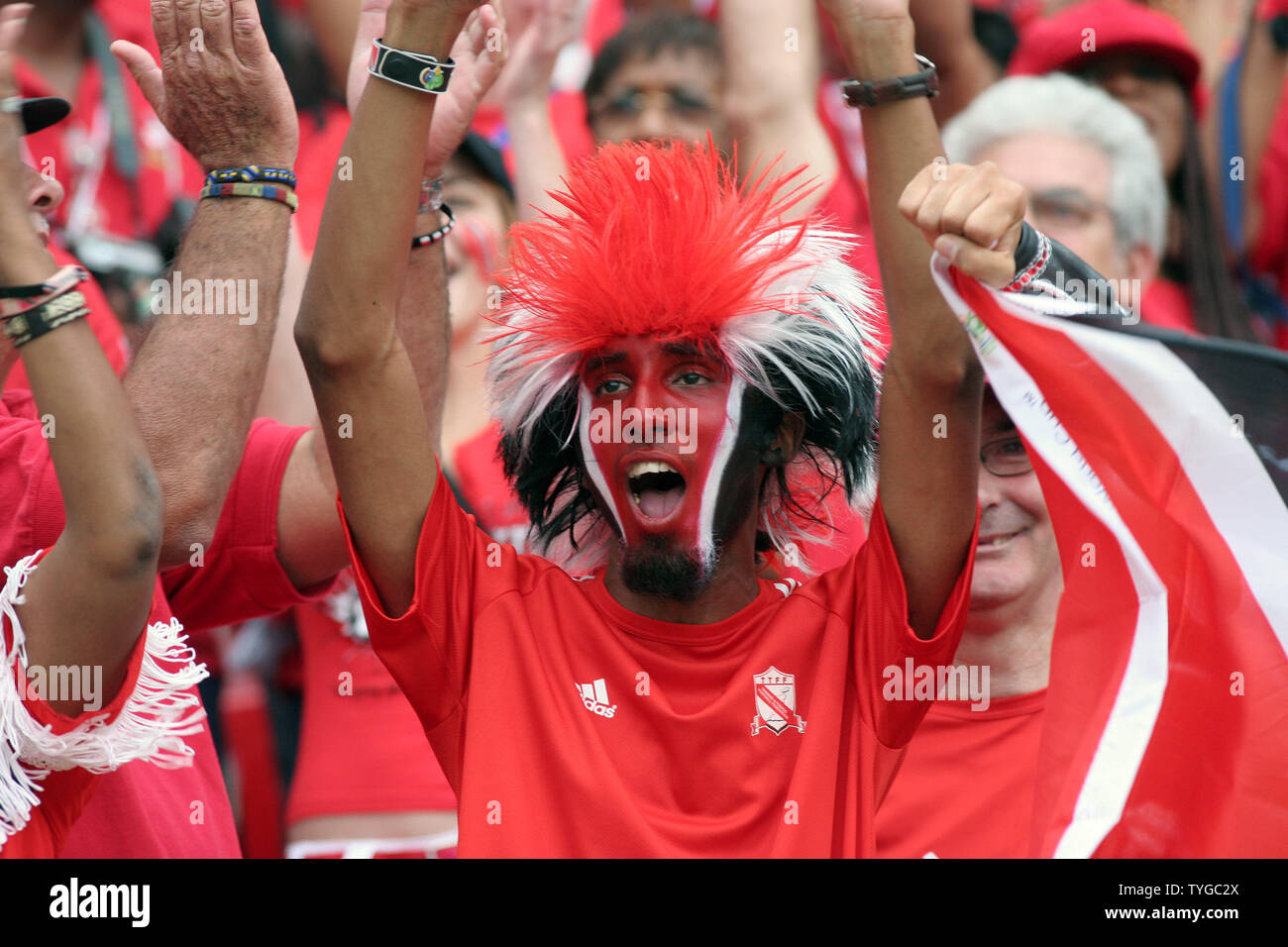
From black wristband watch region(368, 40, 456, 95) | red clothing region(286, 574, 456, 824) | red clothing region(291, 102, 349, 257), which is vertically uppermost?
black wristband watch region(368, 40, 456, 95)

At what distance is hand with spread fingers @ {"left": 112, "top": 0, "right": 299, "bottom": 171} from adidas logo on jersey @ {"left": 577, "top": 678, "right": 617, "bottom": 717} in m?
0.97

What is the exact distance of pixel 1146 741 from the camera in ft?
7.02

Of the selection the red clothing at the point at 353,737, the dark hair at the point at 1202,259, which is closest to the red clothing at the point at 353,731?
the red clothing at the point at 353,737

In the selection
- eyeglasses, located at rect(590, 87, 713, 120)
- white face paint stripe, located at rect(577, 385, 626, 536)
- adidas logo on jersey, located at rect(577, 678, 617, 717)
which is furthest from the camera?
eyeglasses, located at rect(590, 87, 713, 120)

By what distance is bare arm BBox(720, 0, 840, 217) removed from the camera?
4.11 metres

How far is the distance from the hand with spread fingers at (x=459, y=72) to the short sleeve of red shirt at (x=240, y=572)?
0.68 meters

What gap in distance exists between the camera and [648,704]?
2.27 meters

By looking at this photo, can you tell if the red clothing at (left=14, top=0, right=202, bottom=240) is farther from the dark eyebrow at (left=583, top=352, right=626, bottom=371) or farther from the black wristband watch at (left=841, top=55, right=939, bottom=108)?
the black wristband watch at (left=841, top=55, right=939, bottom=108)

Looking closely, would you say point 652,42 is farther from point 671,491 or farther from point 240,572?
point 671,491

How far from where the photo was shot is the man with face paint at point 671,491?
2.21m

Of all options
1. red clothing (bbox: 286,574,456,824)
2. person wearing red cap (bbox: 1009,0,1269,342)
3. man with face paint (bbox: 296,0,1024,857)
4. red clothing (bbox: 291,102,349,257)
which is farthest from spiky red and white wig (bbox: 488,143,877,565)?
person wearing red cap (bbox: 1009,0,1269,342)

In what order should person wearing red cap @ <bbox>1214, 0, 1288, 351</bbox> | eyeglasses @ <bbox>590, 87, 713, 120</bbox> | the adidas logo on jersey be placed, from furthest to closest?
person wearing red cap @ <bbox>1214, 0, 1288, 351</bbox>, eyeglasses @ <bbox>590, 87, 713, 120</bbox>, the adidas logo on jersey

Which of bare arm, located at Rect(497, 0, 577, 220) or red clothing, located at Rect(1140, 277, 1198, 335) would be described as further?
red clothing, located at Rect(1140, 277, 1198, 335)

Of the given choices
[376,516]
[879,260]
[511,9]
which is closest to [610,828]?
[376,516]
